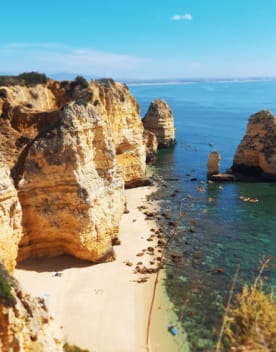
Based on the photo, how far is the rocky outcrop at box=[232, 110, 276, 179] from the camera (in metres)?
44.8

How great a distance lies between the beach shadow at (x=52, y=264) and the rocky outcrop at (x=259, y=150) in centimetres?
3166

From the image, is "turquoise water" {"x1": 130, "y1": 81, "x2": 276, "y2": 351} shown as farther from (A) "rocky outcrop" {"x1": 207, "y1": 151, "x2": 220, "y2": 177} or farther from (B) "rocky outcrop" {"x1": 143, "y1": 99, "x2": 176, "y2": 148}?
(B) "rocky outcrop" {"x1": 143, "y1": 99, "x2": 176, "y2": 148}

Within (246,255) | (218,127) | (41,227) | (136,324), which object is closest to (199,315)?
(136,324)

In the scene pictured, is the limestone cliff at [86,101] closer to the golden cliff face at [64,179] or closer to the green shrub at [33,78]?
the golden cliff face at [64,179]

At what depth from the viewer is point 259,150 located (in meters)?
45.9

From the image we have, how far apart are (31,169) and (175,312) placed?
12274 millimetres

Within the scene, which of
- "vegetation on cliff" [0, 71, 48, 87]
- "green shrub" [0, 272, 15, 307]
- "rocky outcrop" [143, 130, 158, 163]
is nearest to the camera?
"green shrub" [0, 272, 15, 307]

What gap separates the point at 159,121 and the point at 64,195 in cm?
4782

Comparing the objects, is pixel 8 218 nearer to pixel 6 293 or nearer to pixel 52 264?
pixel 6 293

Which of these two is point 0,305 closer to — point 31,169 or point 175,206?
point 31,169

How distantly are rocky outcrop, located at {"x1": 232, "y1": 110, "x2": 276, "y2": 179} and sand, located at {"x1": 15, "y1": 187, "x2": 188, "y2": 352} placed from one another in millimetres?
27352

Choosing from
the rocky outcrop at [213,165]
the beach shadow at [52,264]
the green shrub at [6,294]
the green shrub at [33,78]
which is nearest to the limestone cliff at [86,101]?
the green shrub at [33,78]

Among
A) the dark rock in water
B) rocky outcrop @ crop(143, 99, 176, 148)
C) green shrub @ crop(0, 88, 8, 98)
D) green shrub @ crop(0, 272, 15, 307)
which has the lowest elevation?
the dark rock in water

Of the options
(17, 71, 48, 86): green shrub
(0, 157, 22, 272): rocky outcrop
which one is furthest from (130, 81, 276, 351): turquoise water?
(17, 71, 48, 86): green shrub
